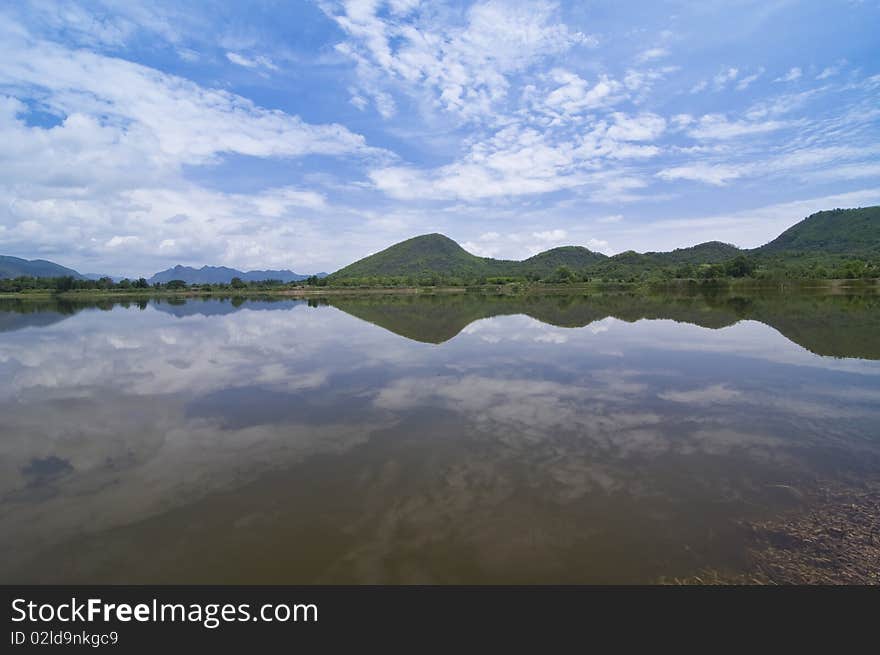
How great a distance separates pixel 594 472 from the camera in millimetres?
8492

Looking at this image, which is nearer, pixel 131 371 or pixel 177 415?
pixel 177 415

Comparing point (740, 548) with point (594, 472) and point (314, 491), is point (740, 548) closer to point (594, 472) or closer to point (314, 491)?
point (594, 472)

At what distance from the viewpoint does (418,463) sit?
9.02 m

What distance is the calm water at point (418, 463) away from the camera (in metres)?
5.90

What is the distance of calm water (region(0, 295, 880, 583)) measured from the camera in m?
5.90
